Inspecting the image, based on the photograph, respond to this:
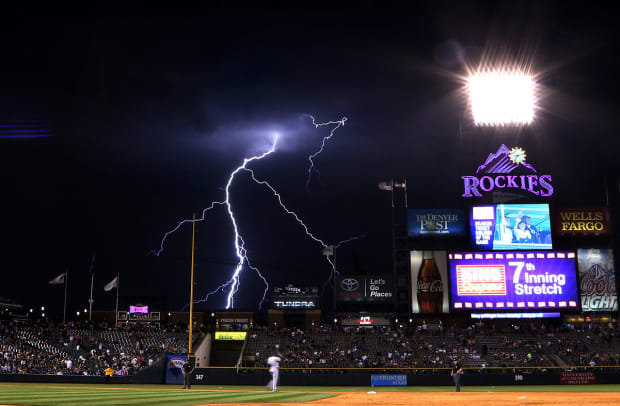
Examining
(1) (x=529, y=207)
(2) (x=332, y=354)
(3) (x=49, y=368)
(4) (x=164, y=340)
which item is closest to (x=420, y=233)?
(1) (x=529, y=207)

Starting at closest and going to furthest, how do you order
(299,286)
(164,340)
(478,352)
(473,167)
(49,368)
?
(49,368), (478,352), (164,340), (473,167), (299,286)

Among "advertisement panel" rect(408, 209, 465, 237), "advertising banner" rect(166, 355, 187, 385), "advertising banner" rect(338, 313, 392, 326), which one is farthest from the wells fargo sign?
"advertising banner" rect(166, 355, 187, 385)

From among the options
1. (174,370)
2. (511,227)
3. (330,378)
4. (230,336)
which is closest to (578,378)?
(511,227)

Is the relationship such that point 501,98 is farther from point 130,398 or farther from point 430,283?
point 130,398

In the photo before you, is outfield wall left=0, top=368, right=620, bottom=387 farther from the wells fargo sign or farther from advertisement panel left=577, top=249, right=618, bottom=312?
the wells fargo sign

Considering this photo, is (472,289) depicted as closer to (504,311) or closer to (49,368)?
(504,311)
